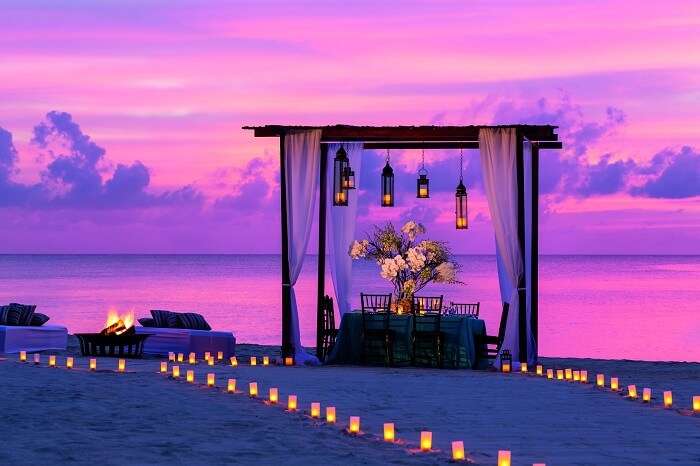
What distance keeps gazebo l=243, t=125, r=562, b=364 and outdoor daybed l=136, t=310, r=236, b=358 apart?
1.64 metres

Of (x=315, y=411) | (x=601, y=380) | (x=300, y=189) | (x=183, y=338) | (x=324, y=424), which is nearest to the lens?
(x=324, y=424)

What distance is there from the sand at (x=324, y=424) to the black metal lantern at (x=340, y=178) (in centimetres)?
247

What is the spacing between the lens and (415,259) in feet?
52.1

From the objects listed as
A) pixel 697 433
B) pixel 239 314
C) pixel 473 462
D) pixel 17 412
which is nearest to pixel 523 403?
pixel 697 433

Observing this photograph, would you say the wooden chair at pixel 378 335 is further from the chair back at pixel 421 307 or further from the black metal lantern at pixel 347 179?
the black metal lantern at pixel 347 179

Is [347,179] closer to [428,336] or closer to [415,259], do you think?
[415,259]

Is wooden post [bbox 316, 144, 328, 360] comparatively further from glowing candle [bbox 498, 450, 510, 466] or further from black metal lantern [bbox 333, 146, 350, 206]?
glowing candle [bbox 498, 450, 510, 466]

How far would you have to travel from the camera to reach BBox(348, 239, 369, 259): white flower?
16.0 meters

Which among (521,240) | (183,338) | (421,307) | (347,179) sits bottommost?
(183,338)

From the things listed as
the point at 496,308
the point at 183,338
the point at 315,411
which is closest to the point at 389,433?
the point at 315,411

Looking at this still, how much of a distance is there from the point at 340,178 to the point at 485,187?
172cm

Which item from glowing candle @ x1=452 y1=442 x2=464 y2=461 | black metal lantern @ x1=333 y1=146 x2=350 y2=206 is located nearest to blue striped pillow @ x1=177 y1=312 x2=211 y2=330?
black metal lantern @ x1=333 y1=146 x2=350 y2=206

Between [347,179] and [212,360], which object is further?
[347,179]

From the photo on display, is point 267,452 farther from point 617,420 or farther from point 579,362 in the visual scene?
point 579,362
